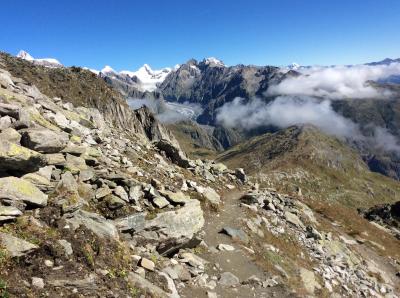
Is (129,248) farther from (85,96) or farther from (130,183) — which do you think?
(85,96)

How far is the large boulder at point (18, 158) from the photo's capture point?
59.7 feet

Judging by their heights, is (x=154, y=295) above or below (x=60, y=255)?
below

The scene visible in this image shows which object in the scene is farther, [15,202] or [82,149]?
[82,149]

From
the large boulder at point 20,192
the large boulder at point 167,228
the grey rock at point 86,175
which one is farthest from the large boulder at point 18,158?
the large boulder at point 167,228

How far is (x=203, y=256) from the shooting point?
1021 inches

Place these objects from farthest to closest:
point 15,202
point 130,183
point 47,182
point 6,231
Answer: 1. point 130,183
2. point 47,182
3. point 15,202
4. point 6,231

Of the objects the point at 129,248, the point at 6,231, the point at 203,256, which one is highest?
the point at 6,231

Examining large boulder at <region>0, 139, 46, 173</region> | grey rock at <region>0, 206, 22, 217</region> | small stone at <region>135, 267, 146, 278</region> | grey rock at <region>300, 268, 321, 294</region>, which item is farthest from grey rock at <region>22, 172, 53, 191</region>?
grey rock at <region>300, 268, 321, 294</region>

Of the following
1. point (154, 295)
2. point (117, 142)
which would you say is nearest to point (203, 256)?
point (154, 295)

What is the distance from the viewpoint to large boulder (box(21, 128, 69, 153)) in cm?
2091

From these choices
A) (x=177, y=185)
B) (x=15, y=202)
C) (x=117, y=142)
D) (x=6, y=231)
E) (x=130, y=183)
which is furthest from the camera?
(x=117, y=142)

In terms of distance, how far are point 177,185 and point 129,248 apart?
1536 centimetres

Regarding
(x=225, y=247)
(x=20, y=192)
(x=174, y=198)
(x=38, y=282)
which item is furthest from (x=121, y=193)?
(x=38, y=282)

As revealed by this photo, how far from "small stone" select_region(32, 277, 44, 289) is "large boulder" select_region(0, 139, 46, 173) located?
251 inches
